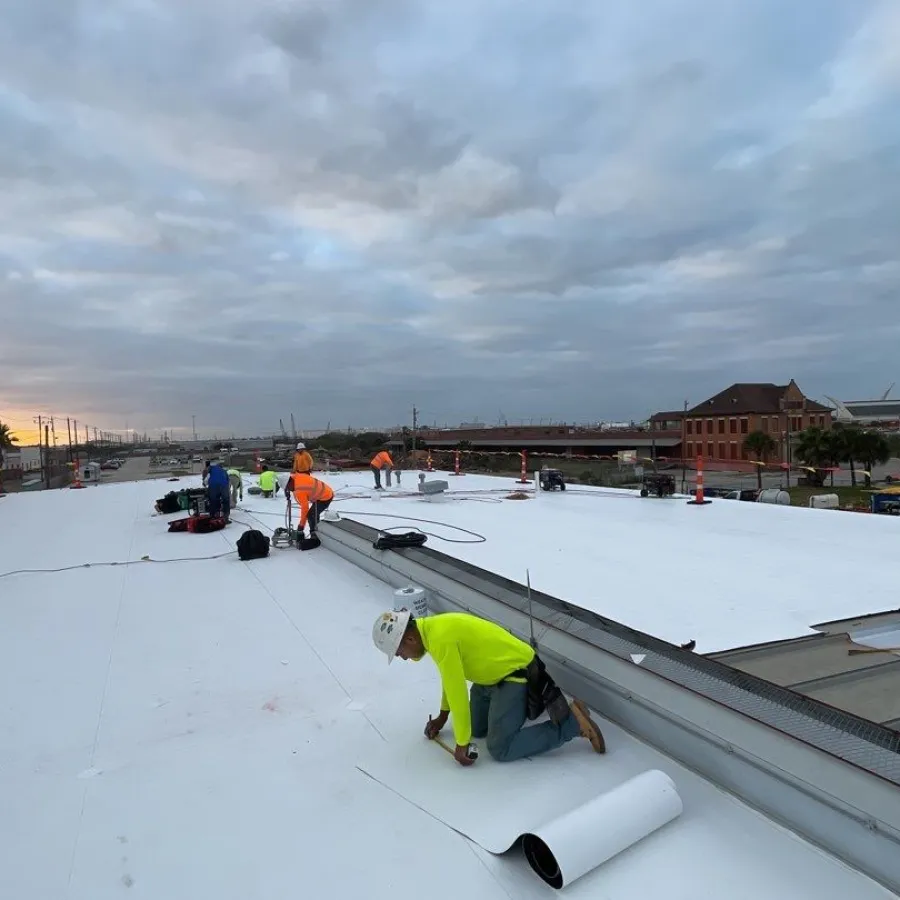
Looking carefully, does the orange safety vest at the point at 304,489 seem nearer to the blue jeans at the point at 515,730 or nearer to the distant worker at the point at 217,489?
the distant worker at the point at 217,489

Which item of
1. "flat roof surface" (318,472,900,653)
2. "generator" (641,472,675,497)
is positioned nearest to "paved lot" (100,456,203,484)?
"generator" (641,472,675,497)

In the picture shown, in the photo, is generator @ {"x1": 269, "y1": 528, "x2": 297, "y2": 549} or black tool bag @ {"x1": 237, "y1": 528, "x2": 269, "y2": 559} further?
generator @ {"x1": 269, "y1": 528, "x2": 297, "y2": 549}

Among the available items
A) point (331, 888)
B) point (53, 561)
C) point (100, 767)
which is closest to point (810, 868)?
point (331, 888)

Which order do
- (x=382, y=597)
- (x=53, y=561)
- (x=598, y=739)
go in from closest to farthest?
(x=598, y=739) < (x=382, y=597) < (x=53, y=561)

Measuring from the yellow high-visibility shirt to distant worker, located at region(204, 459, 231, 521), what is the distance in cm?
679

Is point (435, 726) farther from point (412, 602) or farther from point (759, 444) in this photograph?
point (759, 444)

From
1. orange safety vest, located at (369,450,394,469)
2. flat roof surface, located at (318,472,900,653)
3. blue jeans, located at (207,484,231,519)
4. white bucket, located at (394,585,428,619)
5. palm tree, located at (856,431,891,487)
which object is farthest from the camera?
palm tree, located at (856,431,891,487)

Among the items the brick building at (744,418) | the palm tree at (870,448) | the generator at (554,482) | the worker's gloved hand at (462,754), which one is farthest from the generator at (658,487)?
the brick building at (744,418)

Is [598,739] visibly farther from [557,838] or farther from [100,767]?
[100,767]

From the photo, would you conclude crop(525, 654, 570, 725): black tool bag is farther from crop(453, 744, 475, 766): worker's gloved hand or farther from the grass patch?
the grass patch

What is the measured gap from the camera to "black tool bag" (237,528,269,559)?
21.0ft

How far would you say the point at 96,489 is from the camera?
639 inches

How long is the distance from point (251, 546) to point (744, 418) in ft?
176

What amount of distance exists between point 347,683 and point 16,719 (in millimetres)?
1592
